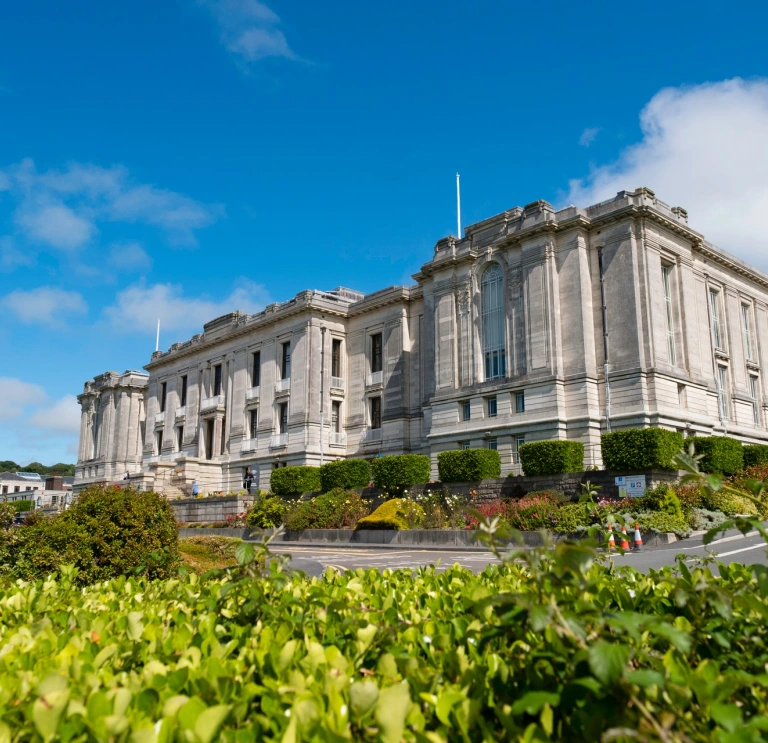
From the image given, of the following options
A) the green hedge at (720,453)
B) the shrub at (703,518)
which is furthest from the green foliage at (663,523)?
the green hedge at (720,453)

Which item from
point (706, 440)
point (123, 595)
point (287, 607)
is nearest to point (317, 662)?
point (287, 607)

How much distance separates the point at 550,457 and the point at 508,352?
8945mm

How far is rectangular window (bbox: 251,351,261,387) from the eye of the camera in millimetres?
55094

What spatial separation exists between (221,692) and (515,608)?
1.04 metres

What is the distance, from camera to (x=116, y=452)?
73500mm

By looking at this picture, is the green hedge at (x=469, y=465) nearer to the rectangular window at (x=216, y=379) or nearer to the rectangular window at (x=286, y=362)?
the rectangular window at (x=286, y=362)

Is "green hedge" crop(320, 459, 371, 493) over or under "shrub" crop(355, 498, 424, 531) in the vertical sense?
over

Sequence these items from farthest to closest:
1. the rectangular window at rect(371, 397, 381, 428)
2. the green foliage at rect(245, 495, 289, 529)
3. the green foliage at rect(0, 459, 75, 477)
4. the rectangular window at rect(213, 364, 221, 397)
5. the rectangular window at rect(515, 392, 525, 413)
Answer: the green foliage at rect(0, 459, 75, 477) < the rectangular window at rect(213, 364, 221, 397) < the rectangular window at rect(371, 397, 381, 428) < the rectangular window at rect(515, 392, 525, 413) < the green foliage at rect(245, 495, 289, 529)

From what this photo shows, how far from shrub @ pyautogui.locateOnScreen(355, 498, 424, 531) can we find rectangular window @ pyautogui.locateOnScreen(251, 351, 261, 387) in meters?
26.6

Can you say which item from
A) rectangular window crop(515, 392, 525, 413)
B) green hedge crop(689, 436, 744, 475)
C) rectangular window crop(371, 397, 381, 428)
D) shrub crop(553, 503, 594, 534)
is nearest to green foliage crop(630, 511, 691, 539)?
shrub crop(553, 503, 594, 534)

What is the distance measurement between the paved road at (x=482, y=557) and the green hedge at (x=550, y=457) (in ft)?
26.8

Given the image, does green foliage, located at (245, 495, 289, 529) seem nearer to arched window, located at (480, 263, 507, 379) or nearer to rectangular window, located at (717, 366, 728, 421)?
arched window, located at (480, 263, 507, 379)

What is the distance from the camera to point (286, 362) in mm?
52719

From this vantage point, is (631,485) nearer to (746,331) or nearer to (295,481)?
(295,481)
